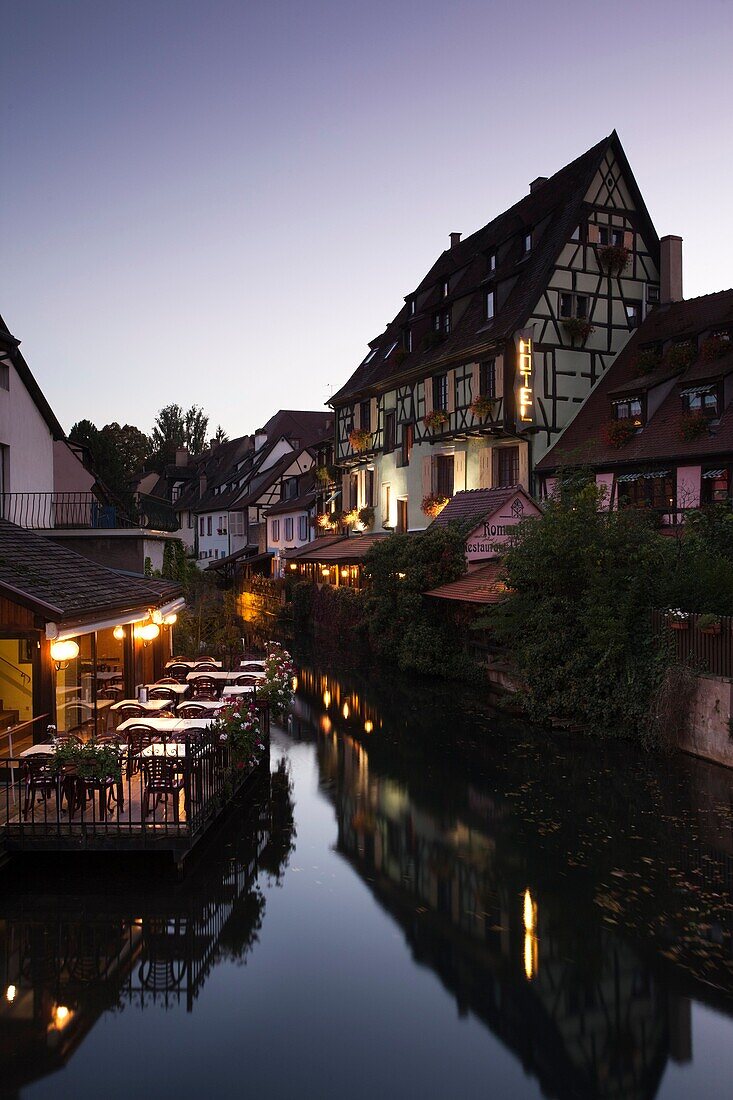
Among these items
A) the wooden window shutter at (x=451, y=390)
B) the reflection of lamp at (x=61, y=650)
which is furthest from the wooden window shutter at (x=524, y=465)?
the reflection of lamp at (x=61, y=650)

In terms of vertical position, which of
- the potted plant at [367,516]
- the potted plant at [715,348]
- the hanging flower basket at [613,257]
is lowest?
the potted plant at [367,516]

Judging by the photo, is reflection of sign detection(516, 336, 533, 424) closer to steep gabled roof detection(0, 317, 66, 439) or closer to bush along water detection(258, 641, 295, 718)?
steep gabled roof detection(0, 317, 66, 439)

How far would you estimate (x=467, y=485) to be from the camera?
3316 centimetres

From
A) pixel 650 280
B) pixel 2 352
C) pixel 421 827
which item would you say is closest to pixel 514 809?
pixel 421 827

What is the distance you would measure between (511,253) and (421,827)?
91.6 ft

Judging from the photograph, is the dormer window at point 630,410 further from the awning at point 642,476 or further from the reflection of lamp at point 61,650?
the reflection of lamp at point 61,650

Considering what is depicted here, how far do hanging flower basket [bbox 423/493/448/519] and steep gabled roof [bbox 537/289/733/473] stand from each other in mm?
5010

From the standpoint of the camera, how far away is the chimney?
32.0 meters

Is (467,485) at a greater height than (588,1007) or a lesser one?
greater

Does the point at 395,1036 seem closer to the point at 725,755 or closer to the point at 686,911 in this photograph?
the point at 686,911

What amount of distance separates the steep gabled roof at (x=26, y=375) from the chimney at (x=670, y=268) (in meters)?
22.5

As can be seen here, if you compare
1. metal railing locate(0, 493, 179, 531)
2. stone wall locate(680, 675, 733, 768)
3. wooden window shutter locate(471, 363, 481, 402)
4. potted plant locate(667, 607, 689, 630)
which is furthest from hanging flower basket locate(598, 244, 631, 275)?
stone wall locate(680, 675, 733, 768)

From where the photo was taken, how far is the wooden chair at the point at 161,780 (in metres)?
9.82

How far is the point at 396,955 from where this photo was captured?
8.41m
